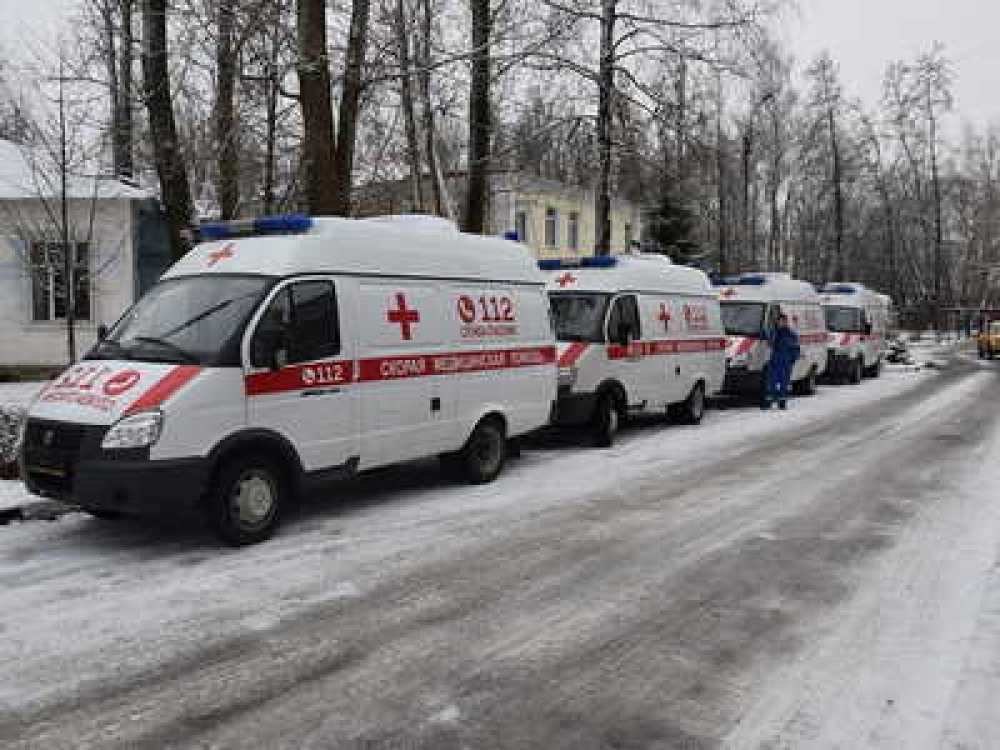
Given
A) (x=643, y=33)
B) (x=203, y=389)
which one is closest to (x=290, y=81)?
(x=643, y=33)

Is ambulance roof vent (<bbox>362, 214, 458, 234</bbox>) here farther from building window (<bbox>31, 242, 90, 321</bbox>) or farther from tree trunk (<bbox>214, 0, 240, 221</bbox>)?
building window (<bbox>31, 242, 90, 321</bbox>)

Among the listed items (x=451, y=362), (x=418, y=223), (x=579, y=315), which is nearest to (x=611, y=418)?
(x=579, y=315)

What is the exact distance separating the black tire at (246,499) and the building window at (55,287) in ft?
44.0

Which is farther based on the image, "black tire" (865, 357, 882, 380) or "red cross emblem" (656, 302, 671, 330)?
"black tire" (865, 357, 882, 380)

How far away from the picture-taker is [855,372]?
2350cm

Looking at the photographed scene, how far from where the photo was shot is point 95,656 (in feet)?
15.6

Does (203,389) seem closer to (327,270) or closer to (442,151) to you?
(327,270)

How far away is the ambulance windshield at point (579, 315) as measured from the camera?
11.9m

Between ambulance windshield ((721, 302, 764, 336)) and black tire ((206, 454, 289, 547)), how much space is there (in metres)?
12.6

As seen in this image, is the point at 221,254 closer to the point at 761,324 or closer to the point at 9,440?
the point at 9,440

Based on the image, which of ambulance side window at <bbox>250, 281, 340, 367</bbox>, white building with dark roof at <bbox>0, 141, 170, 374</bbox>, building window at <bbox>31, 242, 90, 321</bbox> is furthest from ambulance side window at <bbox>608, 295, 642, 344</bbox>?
white building with dark roof at <bbox>0, 141, 170, 374</bbox>

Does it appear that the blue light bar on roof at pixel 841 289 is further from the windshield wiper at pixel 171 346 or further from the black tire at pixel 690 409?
the windshield wiper at pixel 171 346

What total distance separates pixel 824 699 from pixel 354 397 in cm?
461

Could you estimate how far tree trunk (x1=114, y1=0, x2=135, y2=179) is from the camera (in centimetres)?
1545
